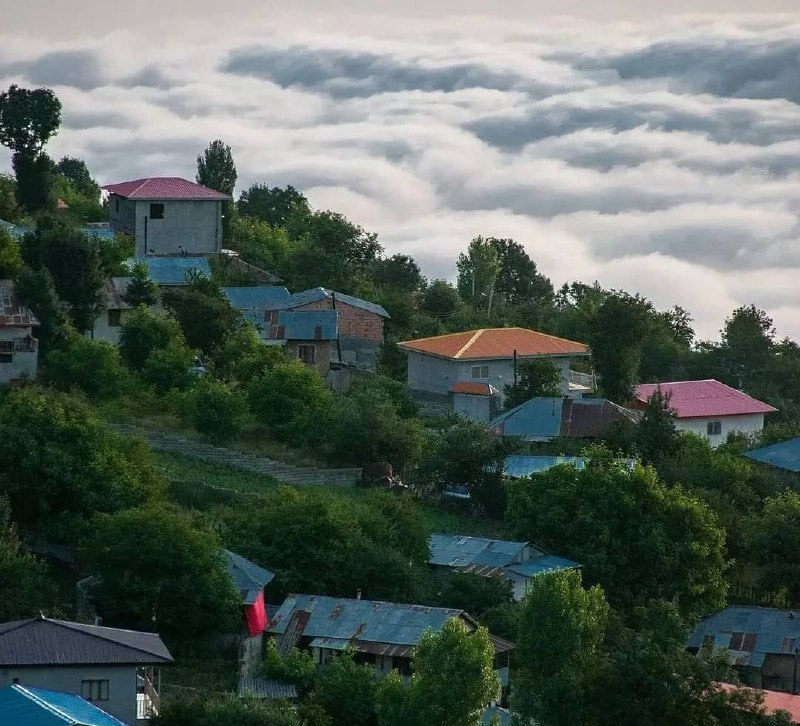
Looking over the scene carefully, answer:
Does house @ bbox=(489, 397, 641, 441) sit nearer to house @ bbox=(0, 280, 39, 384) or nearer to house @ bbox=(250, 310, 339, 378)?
house @ bbox=(250, 310, 339, 378)

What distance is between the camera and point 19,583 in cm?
3042

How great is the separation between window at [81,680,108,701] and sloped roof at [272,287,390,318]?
80.6 ft

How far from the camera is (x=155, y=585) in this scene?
102ft

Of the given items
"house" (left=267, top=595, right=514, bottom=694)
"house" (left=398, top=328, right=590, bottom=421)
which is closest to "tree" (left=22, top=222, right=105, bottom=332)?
"house" (left=398, top=328, right=590, bottom=421)

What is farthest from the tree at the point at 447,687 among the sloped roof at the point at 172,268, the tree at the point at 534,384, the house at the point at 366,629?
the sloped roof at the point at 172,268

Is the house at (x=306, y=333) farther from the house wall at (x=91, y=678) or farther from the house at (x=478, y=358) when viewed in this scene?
the house wall at (x=91, y=678)

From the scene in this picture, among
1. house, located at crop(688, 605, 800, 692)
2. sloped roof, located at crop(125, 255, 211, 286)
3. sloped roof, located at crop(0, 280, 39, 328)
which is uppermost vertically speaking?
sloped roof, located at crop(125, 255, 211, 286)

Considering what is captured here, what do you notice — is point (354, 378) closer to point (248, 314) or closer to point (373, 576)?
point (248, 314)

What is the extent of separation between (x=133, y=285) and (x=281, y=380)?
5.93 m

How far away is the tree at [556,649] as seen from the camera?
28078 mm

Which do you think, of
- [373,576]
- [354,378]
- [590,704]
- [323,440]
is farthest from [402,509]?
[354,378]

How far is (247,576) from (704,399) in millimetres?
24335

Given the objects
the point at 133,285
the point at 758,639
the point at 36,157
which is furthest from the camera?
the point at 36,157

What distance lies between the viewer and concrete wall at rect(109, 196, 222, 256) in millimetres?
54156
